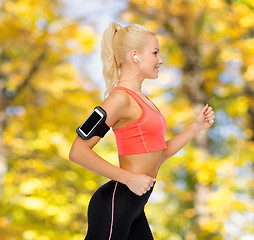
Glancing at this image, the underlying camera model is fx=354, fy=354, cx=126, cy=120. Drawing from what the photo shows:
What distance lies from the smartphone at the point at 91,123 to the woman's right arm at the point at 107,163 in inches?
1.2

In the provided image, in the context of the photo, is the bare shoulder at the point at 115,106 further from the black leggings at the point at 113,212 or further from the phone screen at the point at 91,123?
the black leggings at the point at 113,212

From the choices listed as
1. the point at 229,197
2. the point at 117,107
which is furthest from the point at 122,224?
the point at 229,197

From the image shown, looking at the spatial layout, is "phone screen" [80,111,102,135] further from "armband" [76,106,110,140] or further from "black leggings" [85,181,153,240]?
"black leggings" [85,181,153,240]

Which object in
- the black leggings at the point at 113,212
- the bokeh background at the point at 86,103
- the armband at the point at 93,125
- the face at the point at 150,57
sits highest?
the face at the point at 150,57

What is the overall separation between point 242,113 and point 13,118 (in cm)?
314

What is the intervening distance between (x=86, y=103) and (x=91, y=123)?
3789 mm

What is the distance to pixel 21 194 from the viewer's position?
4.26 meters

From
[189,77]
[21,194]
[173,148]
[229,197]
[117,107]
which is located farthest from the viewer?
[189,77]

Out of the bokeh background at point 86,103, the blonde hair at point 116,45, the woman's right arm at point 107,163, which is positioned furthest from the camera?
the bokeh background at point 86,103

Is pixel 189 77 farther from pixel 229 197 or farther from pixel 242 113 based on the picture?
pixel 229 197

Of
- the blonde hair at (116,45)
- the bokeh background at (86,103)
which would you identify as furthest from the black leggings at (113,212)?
the bokeh background at (86,103)

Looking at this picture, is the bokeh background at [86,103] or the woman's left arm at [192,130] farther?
the bokeh background at [86,103]

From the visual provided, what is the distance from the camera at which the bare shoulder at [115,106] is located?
1151 millimetres

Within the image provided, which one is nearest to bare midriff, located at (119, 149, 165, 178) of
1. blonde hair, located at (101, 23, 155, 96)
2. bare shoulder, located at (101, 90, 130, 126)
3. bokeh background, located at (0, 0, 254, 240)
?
bare shoulder, located at (101, 90, 130, 126)
